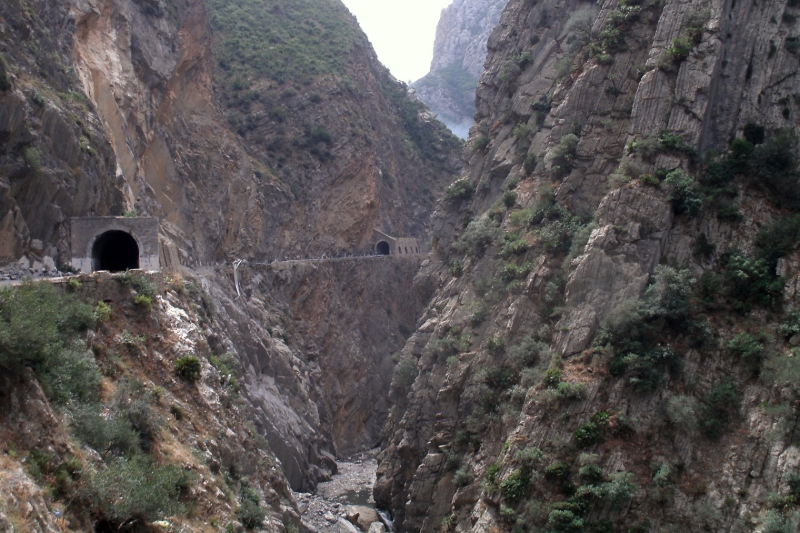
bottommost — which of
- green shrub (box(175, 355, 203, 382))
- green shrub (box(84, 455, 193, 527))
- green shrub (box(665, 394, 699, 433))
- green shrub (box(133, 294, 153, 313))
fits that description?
green shrub (box(84, 455, 193, 527))

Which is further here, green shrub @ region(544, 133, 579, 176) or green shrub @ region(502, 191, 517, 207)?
green shrub @ region(502, 191, 517, 207)

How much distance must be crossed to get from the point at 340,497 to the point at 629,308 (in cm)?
2043

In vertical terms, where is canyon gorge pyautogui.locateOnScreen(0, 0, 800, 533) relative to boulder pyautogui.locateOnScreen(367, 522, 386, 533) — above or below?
above

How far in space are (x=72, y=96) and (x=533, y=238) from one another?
21.6 metres

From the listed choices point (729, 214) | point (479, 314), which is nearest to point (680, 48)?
point (729, 214)

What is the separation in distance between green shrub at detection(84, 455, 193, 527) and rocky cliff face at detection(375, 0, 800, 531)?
40.1 feet

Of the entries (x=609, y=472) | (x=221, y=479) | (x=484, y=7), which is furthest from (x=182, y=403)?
(x=484, y=7)

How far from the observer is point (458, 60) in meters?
160

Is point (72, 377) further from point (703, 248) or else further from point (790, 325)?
point (703, 248)

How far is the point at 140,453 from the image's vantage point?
16.9 meters

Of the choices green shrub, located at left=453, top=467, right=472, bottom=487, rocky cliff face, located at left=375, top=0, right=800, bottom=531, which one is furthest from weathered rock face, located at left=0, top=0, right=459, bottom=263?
green shrub, located at left=453, top=467, right=472, bottom=487

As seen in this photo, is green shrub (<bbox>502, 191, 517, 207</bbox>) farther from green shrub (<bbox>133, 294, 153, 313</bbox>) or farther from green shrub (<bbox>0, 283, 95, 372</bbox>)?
green shrub (<bbox>0, 283, 95, 372</bbox>)

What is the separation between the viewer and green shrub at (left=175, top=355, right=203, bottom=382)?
2188cm

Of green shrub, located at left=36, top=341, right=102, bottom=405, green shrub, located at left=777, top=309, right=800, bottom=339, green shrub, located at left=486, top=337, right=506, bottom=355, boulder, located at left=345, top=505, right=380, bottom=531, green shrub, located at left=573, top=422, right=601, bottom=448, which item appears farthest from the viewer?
boulder, located at left=345, top=505, right=380, bottom=531
